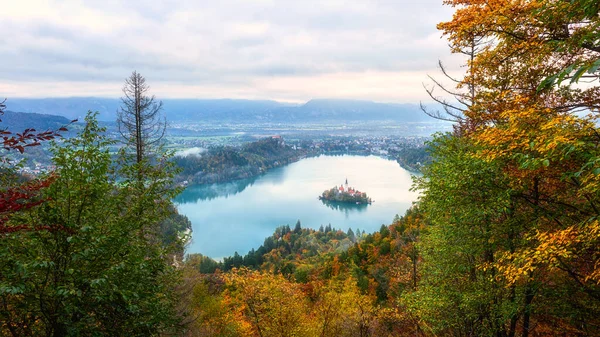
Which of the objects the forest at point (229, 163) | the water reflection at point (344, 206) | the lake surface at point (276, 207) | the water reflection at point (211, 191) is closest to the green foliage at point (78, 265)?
the lake surface at point (276, 207)

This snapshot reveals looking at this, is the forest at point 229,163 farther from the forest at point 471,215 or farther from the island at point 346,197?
the forest at point 471,215

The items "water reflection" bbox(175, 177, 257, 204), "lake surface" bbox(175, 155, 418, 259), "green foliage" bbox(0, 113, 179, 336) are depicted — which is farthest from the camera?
"water reflection" bbox(175, 177, 257, 204)

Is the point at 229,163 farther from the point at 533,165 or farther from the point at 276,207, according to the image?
the point at 533,165

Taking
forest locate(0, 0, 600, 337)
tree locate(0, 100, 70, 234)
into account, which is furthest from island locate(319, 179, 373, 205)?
tree locate(0, 100, 70, 234)

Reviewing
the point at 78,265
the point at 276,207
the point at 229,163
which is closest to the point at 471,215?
the point at 78,265

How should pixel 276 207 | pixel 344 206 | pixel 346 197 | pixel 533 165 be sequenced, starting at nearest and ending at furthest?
pixel 533 165 < pixel 276 207 < pixel 344 206 < pixel 346 197

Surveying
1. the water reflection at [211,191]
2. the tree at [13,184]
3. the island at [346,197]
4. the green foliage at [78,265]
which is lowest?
the water reflection at [211,191]

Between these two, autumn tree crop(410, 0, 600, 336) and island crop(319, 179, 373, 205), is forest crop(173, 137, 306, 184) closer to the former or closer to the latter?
island crop(319, 179, 373, 205)

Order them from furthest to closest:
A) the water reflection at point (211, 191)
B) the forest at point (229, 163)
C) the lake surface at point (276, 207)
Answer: the forest at point (229, 163)
the water reflection at point (211, 191)
the lake surface at point (276, 207)
